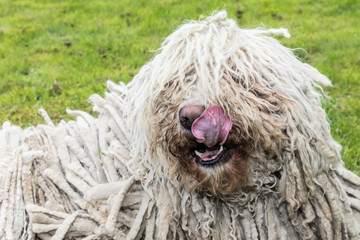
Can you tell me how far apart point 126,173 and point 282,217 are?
824mm

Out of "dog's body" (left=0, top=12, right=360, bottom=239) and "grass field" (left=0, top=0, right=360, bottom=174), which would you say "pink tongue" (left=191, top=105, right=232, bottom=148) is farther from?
"grass field" (left=0, top=0, right=360, bottom=174)

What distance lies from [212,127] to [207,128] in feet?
0.07

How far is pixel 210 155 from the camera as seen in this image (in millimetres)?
2064

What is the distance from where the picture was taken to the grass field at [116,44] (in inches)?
175

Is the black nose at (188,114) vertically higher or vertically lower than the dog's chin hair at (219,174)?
higher

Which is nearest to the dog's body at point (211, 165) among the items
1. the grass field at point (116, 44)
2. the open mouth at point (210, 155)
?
the open mouth at point (210, 155)

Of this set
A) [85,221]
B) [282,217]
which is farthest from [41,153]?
[282,217]

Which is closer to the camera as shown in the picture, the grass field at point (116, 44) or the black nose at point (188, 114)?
the black nose at point (188, 114)

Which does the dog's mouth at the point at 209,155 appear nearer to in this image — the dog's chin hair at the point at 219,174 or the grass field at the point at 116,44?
the dog's chin hair at the point at 219,174

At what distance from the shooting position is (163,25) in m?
5.78

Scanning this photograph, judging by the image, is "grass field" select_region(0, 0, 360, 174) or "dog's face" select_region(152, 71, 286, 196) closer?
"dog's face" select_region(152, 71, 286, 196)

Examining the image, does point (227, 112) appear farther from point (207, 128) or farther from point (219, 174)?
point (219, 174)

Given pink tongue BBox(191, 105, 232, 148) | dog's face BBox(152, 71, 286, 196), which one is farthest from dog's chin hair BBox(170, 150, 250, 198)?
pink tongue BBox(191, 105, 232, 148)

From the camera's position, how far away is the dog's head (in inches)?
81.2
